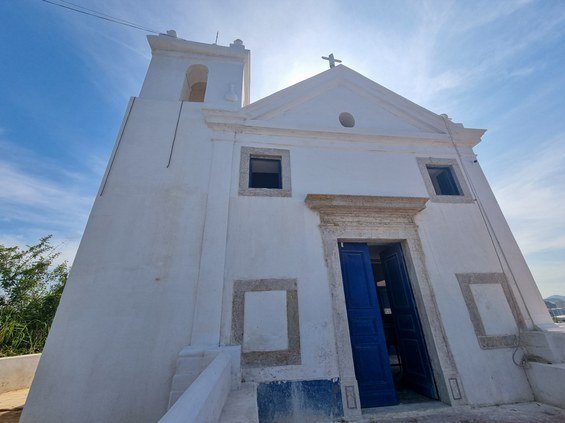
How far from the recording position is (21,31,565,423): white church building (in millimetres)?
3707

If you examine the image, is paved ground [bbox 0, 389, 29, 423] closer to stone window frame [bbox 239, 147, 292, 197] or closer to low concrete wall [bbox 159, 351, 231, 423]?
low concrete wall [bbox 159, 351, 231, 423]

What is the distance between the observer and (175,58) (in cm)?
709

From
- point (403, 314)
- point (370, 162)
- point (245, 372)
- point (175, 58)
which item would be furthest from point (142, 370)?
point (175, 58)

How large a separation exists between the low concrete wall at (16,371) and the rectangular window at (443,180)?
38.9 ft

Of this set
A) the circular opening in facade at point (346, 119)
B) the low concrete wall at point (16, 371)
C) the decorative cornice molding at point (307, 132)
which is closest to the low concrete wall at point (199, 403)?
the decorative cornice molding at point (307, 132)

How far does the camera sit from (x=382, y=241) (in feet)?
17.6

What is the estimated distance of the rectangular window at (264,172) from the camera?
5867mm

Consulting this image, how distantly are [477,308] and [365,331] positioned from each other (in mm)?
2369

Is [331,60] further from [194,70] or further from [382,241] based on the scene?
[382,241]

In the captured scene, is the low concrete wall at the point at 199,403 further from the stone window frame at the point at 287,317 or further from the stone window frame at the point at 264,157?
the stone window frame at the point at 264,157

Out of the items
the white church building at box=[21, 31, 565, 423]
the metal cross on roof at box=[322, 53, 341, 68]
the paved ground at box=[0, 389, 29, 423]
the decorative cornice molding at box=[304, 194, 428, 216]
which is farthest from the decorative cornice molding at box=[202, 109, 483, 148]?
the paved ground at box=[0, 389, 29, 423]

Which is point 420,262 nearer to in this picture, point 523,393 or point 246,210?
point 523,393

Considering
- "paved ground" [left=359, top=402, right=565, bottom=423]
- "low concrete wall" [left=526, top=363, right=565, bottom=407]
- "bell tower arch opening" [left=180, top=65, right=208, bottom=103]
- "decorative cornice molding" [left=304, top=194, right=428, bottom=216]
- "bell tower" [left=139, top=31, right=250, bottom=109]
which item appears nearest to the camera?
"paved ground" [left=359, top=402, right=565, bottom=423]

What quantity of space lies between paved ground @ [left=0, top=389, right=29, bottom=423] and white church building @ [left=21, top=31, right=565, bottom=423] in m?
1.91
